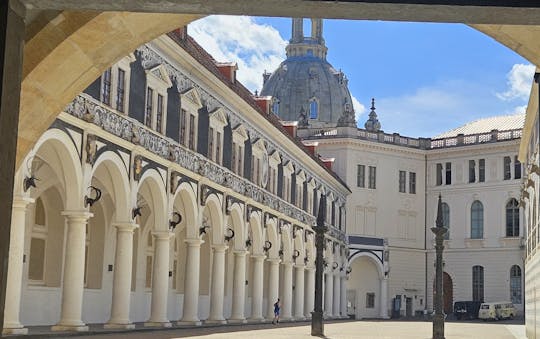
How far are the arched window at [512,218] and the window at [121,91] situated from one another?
46758mm

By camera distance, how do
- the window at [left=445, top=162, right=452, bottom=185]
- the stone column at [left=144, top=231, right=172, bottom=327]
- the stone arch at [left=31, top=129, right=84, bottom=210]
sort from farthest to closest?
the window at [left=445, top=162, right=452, bottom=185] < the stone column at [left=144, top=231, right=172, bottom=327] < the stone arch at [left=31, top=129, right=84, bottom=210]

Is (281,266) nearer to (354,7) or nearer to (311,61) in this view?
(354,7)

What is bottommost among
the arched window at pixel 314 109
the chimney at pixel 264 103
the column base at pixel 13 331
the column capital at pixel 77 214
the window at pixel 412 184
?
the column base at pixel 13 331

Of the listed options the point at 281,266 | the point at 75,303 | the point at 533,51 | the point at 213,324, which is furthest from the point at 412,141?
the point at 533,51

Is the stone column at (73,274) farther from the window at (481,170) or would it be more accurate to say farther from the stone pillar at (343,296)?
the window at (481,170)

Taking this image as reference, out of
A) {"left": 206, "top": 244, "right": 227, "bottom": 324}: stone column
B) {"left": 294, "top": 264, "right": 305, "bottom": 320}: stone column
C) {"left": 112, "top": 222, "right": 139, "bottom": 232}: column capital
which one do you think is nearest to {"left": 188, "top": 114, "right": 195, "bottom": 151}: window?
{"left": 206, "top": 244, "right": 227, "bottom": 324}: stone column

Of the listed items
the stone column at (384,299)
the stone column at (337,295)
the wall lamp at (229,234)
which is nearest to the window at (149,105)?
the wall lamp at (229,234)

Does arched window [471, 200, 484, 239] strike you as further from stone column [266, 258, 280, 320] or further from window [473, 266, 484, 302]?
stone column [266, 258, 280, 320]

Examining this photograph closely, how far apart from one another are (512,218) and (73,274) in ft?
164

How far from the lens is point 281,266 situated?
5234cm

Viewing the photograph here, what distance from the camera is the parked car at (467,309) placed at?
62781mm

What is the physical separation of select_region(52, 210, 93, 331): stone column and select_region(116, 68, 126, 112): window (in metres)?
3.91

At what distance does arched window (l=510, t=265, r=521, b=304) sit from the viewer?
65750 millimetres

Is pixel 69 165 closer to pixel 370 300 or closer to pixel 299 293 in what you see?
pixel 299 293
